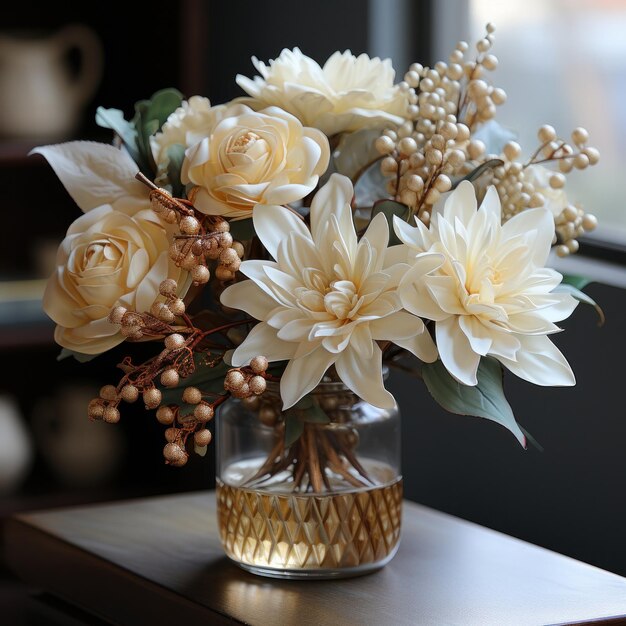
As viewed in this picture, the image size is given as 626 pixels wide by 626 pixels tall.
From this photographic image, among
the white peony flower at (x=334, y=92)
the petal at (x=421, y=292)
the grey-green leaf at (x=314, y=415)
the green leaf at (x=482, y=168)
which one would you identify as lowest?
the grey-green leaf at (x=314, y=415)

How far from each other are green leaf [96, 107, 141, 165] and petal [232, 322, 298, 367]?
0.76 feet

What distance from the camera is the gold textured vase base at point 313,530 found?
3.28ft

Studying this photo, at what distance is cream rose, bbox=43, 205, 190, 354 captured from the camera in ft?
2.94

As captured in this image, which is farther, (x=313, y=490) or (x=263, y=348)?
(x=313, y=490)

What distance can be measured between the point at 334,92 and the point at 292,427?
10.9 inches

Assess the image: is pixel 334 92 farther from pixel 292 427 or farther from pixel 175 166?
pixel 292 427

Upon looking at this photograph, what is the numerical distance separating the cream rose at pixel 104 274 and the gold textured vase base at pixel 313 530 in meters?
0.21

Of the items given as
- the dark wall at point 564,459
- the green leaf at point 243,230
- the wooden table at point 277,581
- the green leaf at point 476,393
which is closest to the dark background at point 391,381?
the dark wall at point 564,459

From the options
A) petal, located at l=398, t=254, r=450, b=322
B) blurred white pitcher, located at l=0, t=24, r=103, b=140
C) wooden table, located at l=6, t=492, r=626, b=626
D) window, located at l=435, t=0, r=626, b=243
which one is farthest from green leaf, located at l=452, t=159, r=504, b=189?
blurred white pitcher, located at l=0, t=24, r=103, b=140

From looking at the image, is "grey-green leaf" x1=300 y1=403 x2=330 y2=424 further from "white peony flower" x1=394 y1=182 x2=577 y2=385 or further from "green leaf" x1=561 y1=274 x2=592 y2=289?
"green leaf" x1=561 y1=274 x2=592 y2=289

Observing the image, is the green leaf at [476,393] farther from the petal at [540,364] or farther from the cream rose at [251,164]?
the cream rose at [251,164]

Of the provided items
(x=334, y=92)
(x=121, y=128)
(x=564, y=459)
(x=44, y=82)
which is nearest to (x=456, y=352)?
(x=334, y=92)

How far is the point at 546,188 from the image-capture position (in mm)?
1010

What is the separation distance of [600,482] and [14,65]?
127 centimetres
